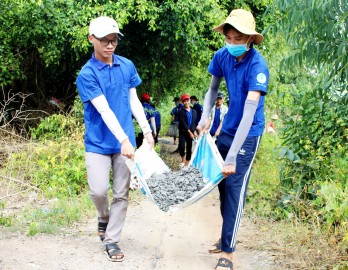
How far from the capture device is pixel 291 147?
6984 mm

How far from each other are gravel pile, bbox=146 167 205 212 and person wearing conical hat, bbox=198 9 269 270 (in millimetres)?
293

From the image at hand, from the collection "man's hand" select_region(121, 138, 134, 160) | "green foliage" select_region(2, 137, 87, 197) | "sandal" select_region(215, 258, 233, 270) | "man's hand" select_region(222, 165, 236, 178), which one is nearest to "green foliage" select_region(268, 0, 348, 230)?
"sandal" select_region(215, 258, 233, 270)

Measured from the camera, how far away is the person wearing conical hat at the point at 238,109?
15.1ft

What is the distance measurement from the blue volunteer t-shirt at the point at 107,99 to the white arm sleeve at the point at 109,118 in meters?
0.13

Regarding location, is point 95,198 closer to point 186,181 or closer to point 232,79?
point 186,181

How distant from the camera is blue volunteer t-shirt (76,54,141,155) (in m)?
5.04

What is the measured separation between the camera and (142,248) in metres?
5.70

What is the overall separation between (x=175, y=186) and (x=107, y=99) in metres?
1.03

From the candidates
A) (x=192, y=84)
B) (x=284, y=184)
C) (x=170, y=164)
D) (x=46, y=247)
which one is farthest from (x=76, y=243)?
(x=192, y=84)

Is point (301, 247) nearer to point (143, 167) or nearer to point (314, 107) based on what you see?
point (143, 167)

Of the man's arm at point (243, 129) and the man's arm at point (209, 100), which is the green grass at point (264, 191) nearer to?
the man's arm at point (209, 100)

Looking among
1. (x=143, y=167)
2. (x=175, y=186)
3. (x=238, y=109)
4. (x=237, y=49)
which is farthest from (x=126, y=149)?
A: (x=237, y=49)

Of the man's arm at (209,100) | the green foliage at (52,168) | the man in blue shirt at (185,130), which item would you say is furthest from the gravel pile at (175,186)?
the man in blue shirt at (185,130)

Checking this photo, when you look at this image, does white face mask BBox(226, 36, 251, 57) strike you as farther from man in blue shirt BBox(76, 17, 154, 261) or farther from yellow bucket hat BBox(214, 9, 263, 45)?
man in blue shirt BBox(76, 17, 154, 261)
